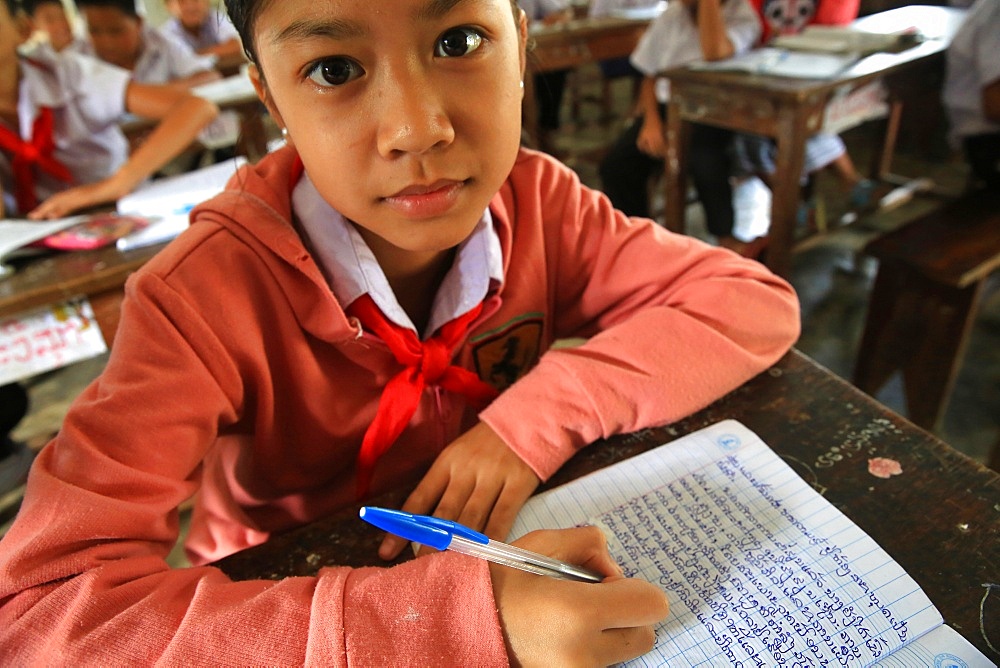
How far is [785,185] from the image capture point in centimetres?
185

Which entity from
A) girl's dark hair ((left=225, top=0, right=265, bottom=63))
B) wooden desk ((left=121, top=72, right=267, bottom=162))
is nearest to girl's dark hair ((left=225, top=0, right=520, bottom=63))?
girl's dark hair ((left=225, top=0, right=265, bottom=63))

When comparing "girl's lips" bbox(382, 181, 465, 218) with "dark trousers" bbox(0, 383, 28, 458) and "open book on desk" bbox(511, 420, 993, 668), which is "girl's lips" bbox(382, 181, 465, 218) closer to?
"open book on desk" bbox(511, 420, 993, 668)

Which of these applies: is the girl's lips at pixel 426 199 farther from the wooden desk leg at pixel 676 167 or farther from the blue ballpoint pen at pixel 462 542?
the wooden desk leg at pixel 676 167

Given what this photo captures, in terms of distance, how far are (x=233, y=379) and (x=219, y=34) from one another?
13.5 feet

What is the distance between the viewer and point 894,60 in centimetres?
183

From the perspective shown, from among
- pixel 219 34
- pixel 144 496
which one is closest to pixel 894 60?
pixel 144 496

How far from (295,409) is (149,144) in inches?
49.9

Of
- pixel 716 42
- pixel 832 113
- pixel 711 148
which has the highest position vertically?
pixel 716 42

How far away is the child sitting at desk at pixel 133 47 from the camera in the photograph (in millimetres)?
2963

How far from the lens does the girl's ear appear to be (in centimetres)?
60

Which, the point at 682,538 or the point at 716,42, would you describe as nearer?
the point at 682,538

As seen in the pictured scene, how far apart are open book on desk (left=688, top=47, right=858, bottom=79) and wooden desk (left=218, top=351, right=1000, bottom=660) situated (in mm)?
1461

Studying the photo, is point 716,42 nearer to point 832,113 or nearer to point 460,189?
point 832,113

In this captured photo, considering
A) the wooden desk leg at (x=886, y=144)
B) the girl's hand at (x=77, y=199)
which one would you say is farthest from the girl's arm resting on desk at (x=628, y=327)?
the wooden desk leg at (x=886, y=144)
